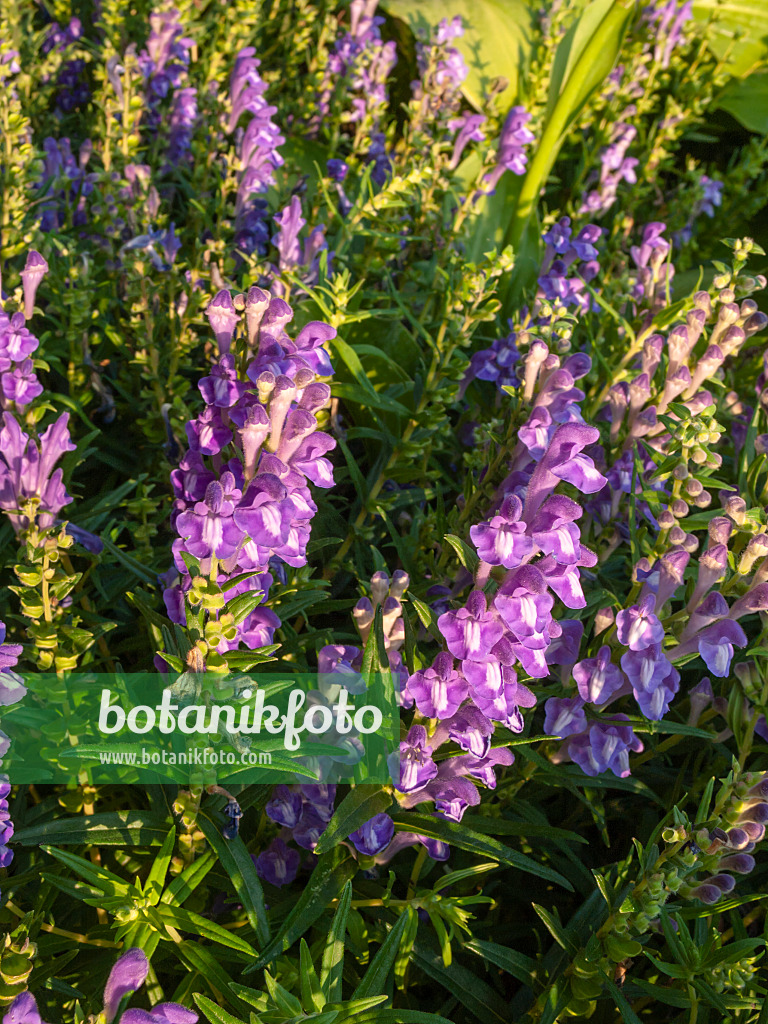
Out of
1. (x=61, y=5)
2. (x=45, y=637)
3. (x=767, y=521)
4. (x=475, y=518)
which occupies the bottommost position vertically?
(x=45, y=637)

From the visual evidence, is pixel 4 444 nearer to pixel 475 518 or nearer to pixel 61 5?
pixel 475 518

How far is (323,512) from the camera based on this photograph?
2.70 meters

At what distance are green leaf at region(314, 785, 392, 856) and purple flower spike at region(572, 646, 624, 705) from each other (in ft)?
1.67

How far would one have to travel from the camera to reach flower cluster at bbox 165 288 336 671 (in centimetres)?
156

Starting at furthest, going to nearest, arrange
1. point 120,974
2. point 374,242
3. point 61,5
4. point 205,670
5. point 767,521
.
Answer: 1. point 61,5
2. point 374,242
3. point 767,521
4. point 205,670
5. point 120,974

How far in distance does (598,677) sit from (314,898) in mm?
778

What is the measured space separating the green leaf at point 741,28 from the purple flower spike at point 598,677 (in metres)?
4.76

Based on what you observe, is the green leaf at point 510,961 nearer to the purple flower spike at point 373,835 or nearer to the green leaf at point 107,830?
the purple flower spike at point 373,835

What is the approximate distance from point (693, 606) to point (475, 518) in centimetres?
60

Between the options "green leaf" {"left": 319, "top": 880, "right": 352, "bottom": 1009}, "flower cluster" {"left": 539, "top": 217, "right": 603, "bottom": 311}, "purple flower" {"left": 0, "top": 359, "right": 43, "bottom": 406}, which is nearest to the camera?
"green leaf" {"left": 319, "top": 880, "right": 352, "bottom": 1009}

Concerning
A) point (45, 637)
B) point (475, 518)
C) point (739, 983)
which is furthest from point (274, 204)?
point (739, 983)

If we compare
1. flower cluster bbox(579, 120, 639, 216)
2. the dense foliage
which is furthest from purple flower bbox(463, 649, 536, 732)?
flower cluster bbox(579, 120, 639, 216)

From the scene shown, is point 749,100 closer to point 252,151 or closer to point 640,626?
point 252,151

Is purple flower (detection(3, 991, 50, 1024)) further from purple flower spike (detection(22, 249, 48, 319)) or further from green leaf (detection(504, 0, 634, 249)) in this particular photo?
green leaf (detection(504, 0, 634, 249))
